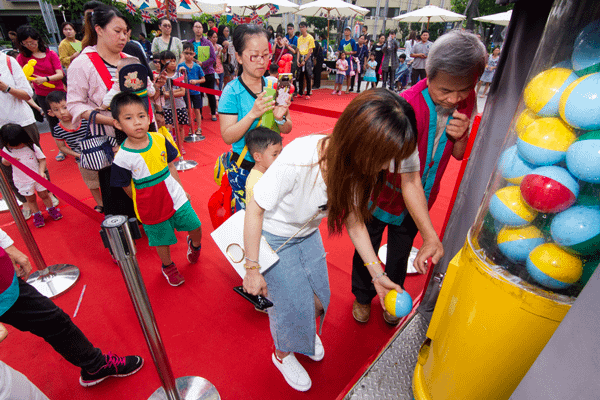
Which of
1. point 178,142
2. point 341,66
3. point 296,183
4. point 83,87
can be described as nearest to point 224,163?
point 296,183

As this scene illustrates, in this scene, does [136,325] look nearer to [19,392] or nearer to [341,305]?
[19,392]

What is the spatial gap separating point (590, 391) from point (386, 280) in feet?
2.64

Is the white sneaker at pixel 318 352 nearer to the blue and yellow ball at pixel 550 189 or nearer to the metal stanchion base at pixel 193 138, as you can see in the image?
the blue and yellow ball at pixel 550 189

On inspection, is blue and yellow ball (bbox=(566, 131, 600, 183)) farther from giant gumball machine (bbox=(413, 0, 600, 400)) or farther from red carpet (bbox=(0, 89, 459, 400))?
red carpet (bbox=(0, 89, 459, 400))

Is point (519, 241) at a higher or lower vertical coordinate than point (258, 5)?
lower

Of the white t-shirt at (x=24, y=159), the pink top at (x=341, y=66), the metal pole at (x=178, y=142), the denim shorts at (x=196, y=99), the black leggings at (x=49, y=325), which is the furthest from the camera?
the pink top at (x=341, y=66)

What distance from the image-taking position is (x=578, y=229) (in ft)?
2.56

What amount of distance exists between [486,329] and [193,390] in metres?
1.58

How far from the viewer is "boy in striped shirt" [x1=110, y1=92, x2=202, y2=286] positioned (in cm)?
218

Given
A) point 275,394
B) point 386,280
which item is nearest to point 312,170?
point 386,280

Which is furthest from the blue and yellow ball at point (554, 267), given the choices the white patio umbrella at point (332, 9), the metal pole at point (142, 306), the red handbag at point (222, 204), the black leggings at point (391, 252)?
the white patio umbrella at point (332, 9)

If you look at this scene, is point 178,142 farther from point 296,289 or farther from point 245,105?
point 296,289

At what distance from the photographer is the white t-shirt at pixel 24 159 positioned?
3.12 m

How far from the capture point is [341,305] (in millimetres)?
2441
